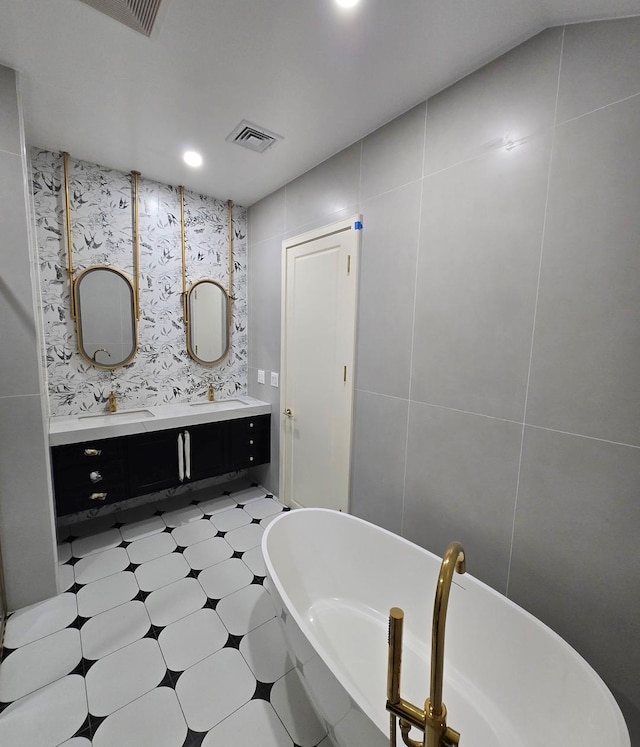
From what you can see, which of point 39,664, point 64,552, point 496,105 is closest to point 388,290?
Result: point 496,105

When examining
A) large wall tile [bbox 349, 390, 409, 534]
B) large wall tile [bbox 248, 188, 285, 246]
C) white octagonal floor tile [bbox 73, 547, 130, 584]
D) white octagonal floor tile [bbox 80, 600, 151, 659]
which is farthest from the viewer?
large wall tile [bbox 248, 188, 285, 246]

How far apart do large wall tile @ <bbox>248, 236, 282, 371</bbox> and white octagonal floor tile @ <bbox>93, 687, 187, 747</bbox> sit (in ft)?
6.91

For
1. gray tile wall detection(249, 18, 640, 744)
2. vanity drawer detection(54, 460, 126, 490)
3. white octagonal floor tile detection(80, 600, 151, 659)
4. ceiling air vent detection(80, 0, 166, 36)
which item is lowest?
white octagonal floor tile detection(80, 600, 151, 659)

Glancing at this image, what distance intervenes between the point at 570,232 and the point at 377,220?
1.00m

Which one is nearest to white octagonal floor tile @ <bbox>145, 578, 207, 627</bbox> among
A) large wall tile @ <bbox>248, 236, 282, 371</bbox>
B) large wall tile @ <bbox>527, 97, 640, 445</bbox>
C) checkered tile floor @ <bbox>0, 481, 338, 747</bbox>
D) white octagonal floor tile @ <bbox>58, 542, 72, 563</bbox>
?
checkered tile floor @ <bbox>0, 481, 338, 747</bbox>

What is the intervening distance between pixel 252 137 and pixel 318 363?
1482 millimetres

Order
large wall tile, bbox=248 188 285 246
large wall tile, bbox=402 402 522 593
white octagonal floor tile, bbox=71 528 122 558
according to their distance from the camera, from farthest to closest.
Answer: large wall tile, bbox=248 188 285 246 → white octagonal floor tile, bbox=71 528 122 558 → large wall tile, bbox=402 402 522 593

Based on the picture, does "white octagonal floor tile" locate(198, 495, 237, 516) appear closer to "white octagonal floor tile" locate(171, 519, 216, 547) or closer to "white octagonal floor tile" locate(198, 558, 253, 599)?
"white octagonal floor tile" locate(171, 519, 216, 547)

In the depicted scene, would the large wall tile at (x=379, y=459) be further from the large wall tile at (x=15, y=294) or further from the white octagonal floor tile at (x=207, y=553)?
the large wall tile at (x=15, y=294)

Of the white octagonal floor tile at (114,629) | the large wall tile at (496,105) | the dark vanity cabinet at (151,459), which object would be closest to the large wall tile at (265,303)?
the dark vanity cabinet at (151,459)

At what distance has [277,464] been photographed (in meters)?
3.01

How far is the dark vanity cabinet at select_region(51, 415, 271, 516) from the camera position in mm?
2175

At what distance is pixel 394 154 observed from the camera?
72.4 inches

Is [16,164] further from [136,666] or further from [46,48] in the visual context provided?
[136,666]
